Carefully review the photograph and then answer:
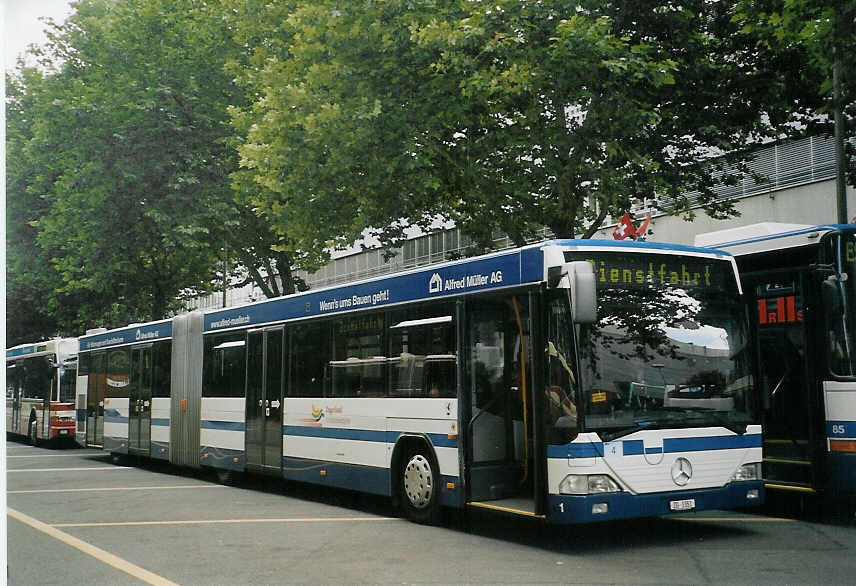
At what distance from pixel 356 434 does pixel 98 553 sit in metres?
3.98

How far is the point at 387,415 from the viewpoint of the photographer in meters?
12.3

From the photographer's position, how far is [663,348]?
9570 mm

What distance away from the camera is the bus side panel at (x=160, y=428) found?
1966cm

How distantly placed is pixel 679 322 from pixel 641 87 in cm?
905

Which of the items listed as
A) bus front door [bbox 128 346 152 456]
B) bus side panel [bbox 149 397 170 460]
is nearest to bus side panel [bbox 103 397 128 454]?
bus front door [bbox 128 346 152 456]

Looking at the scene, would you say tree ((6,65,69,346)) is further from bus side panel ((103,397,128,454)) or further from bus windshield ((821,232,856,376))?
bus windshield ((821,232,856,376))

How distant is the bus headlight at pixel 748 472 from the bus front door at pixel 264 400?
23.5 ft

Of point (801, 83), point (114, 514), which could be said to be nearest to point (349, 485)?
point (114, 514)

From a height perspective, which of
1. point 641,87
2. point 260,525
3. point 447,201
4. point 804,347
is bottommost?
point 260,525

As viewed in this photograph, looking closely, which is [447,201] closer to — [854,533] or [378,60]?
[378,60]

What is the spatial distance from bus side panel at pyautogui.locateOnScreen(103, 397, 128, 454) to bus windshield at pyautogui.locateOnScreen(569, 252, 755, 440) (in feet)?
48.3

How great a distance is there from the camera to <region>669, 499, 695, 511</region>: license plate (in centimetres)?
948

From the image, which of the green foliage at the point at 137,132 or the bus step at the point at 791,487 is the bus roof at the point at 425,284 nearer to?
the bus step at the point at 791,487

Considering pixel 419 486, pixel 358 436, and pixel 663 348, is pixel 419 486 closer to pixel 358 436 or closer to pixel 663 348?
pixel 358 436
